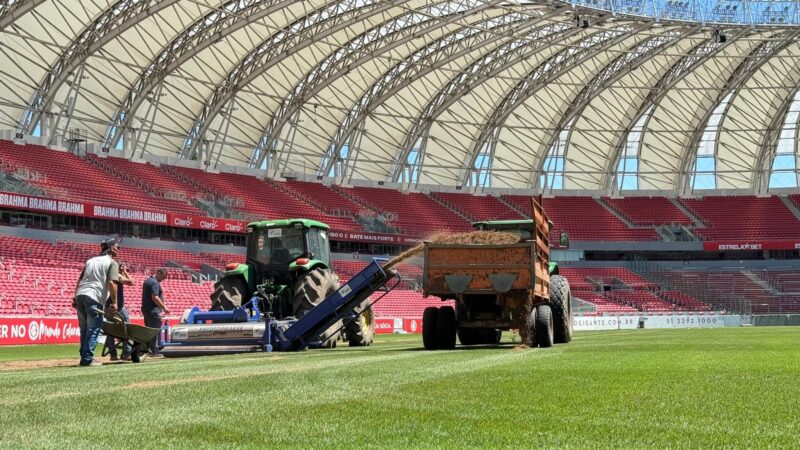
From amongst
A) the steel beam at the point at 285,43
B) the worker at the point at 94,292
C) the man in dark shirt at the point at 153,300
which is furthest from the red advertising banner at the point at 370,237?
the worker at the point at 94,292

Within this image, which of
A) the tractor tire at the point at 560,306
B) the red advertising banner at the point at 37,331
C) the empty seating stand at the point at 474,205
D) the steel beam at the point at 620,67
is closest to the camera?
the tractor tire at the point at 560,306

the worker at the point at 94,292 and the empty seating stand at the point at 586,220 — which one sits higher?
the empty seating stand at the point at 586,220

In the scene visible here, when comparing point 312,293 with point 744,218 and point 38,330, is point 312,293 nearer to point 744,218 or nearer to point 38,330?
point 38,330

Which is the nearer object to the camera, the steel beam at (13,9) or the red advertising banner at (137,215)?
the steel beam at (13,9)

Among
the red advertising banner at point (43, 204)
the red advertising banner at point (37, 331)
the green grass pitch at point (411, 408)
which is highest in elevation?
the red advertising banner at point (43, 204)

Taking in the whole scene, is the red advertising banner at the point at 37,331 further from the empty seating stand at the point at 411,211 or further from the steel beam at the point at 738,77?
the steel beam at the point at 738,77

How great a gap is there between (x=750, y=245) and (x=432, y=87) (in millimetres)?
28947

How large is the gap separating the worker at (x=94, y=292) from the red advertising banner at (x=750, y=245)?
63.4 metres

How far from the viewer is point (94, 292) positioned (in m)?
13.3

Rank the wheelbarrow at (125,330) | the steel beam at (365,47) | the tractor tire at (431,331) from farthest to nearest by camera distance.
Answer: the steel beam at (365,47)
the tractor tire at (431,331)
the wheelbarrow at (125,330)

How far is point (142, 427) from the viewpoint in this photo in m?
5.79

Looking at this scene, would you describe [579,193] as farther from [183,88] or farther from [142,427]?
[142,427]

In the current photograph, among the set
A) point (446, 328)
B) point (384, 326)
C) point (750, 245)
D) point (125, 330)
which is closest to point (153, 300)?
point (125, 330)

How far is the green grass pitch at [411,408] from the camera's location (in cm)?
518
